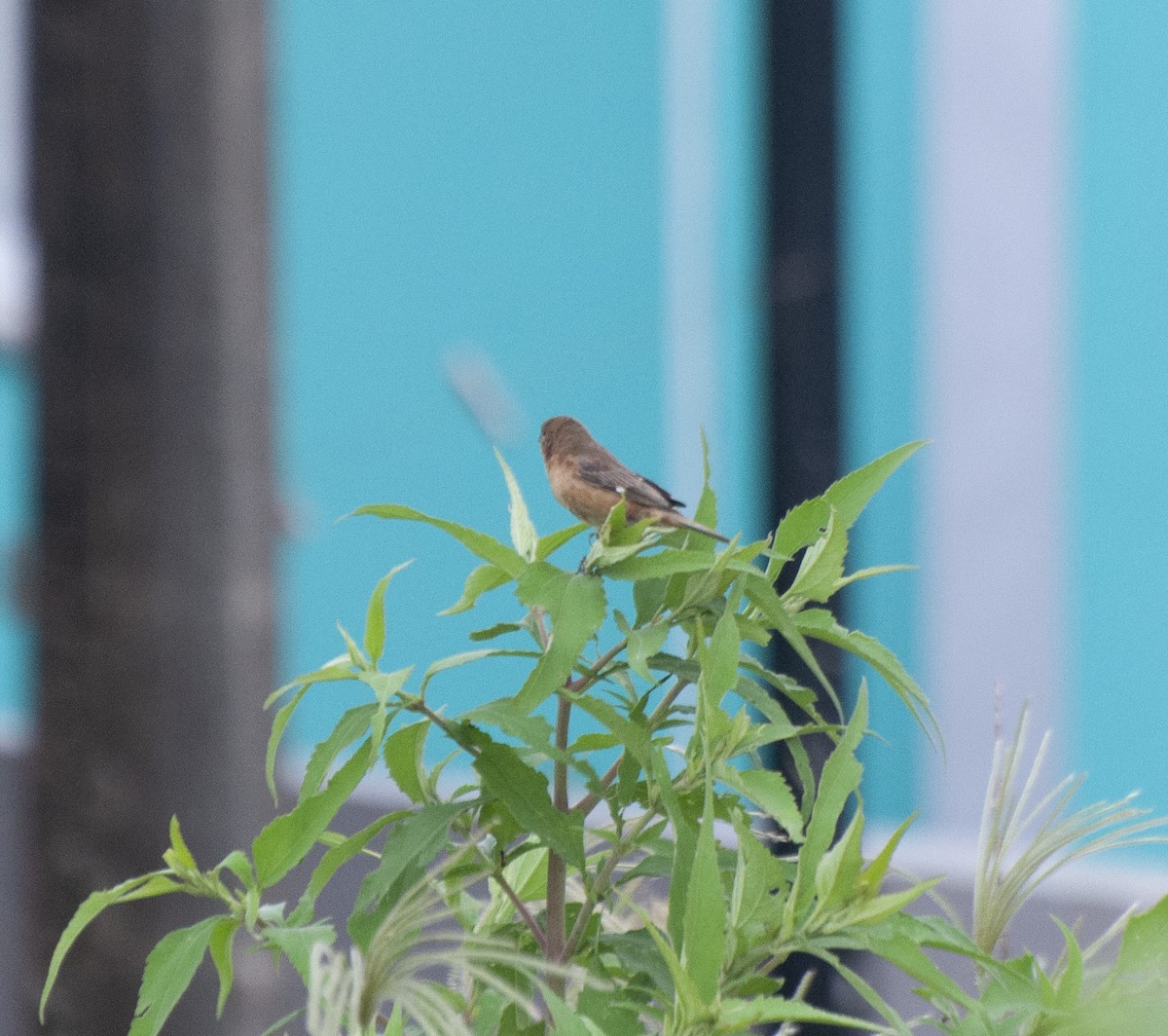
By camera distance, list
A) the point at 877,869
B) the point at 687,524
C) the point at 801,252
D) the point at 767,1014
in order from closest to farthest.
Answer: the point at 767,1014 < the point at 877,869 < the point at 687,524 < the point at 801,252

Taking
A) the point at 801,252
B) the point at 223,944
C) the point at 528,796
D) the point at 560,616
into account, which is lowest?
the point at 223,944

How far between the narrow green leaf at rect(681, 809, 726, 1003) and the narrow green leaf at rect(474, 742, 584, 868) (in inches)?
4.7

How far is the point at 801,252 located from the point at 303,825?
8.87ft

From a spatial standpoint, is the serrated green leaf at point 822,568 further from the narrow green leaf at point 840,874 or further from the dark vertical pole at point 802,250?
the dark vertical pole at point 802,250

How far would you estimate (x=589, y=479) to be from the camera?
132cm

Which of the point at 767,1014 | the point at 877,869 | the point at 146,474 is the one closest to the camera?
the point at 767,1014

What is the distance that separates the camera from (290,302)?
4.78 metres

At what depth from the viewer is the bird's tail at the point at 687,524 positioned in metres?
0.96

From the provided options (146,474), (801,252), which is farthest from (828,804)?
(801,252)

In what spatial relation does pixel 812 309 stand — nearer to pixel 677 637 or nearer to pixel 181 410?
pixel 181 410

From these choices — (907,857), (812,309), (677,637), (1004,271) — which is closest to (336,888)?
(907,857)

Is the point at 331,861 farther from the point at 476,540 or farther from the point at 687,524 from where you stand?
→ the point at 687,524

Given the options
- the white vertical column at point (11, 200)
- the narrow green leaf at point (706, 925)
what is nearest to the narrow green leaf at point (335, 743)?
the narrow green leaf at point (706, 925)

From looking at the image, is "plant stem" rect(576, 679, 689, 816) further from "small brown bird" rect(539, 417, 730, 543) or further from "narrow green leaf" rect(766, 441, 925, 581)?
"small brown bird" rect(539, 417, 730, 543)
